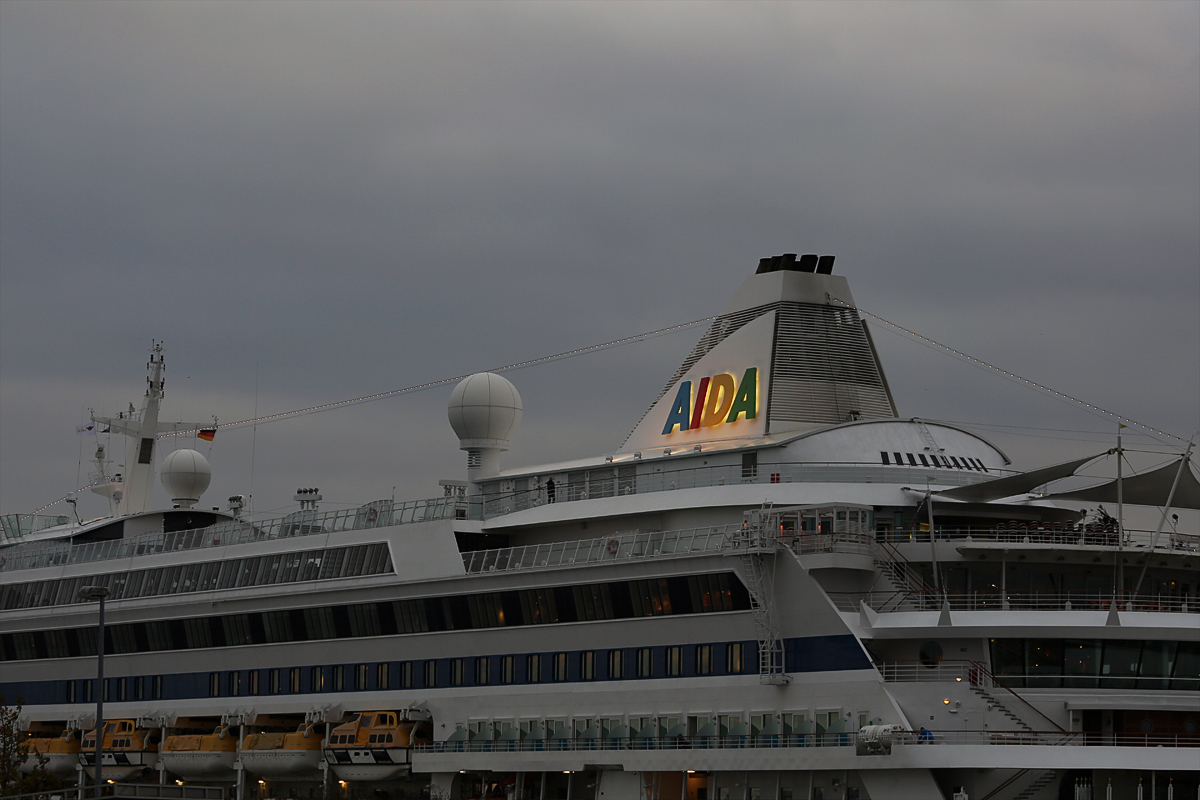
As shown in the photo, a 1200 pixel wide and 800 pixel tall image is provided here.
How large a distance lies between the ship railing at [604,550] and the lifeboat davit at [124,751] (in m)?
19.4

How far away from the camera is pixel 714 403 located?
59812mm

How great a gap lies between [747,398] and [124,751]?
30936 millimetres

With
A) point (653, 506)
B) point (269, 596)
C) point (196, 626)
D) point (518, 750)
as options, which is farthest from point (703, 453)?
point (196, 626)

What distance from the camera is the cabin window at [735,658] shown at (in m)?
49.0

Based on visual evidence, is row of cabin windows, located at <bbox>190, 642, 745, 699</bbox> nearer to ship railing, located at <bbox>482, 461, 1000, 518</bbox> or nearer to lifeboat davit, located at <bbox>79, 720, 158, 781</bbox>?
lifeboat davit, located at <bbox>79, 720, 158, 781</bbox>

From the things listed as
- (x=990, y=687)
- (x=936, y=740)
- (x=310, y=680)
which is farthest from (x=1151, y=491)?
(x=310, y=680)

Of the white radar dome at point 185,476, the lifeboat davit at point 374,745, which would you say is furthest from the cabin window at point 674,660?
the white radar dome at point 185,476

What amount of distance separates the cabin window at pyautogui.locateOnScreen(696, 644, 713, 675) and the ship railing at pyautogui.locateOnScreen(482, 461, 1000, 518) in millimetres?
6196

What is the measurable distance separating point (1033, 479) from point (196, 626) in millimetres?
36204

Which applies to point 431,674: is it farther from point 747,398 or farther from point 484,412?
point 747,398

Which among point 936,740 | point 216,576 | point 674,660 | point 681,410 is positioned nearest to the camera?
point 936,740

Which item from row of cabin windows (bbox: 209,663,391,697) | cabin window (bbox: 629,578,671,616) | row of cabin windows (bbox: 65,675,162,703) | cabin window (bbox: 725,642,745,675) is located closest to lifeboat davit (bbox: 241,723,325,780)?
row of cabin windows (bbox: 209,663,391,697)

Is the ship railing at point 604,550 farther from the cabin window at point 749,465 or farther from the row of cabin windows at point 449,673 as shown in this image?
the cabin window at point 749,465

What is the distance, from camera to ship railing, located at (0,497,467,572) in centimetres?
6025
